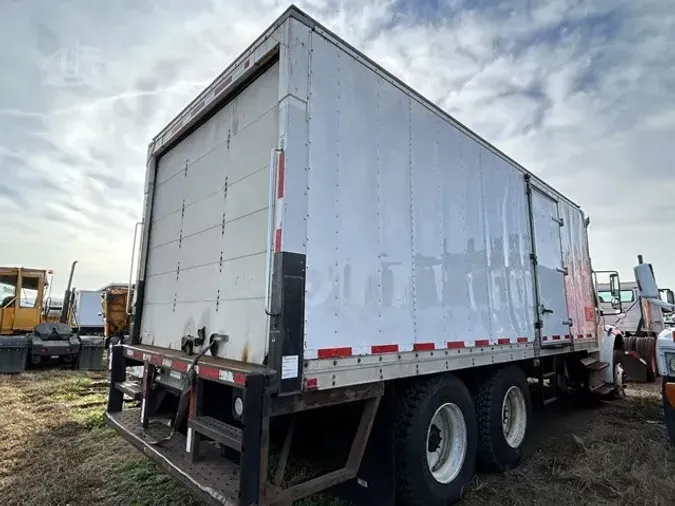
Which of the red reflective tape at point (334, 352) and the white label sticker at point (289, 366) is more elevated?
the red reflective tape at point (334, 352)

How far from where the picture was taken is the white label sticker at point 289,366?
8.35ft

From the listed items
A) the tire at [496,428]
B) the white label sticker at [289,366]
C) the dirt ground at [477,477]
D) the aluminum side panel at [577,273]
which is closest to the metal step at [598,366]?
the aluminum side panel at [577,273]

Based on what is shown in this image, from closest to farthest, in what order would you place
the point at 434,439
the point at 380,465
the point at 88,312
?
the point at 380,465, the point at 434,439, the point at 88,312

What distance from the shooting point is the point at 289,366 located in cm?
258

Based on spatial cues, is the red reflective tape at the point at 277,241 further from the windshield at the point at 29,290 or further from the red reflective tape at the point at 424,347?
the windshield at the point at 29,290

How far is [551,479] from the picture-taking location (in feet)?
14.5

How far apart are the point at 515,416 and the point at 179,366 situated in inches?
165

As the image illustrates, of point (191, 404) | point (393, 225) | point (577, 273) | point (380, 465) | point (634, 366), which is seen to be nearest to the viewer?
point (191, 404)

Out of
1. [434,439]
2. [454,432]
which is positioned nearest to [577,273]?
[454,432]

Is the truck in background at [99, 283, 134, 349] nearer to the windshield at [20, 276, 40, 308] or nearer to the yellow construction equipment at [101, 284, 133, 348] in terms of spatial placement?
the yellow construction equipment at [101, 284, 133, 348]

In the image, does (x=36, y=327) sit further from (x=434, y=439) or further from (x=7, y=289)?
(x=434, y=439)

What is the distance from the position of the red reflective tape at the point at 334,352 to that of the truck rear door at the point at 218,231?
1.28 feet

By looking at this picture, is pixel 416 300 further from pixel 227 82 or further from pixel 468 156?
pixel 227 82

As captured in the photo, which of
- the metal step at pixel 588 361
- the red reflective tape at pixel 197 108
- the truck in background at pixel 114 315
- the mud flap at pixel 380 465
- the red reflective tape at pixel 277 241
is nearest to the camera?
the red reflective tape at pixel 277 241
